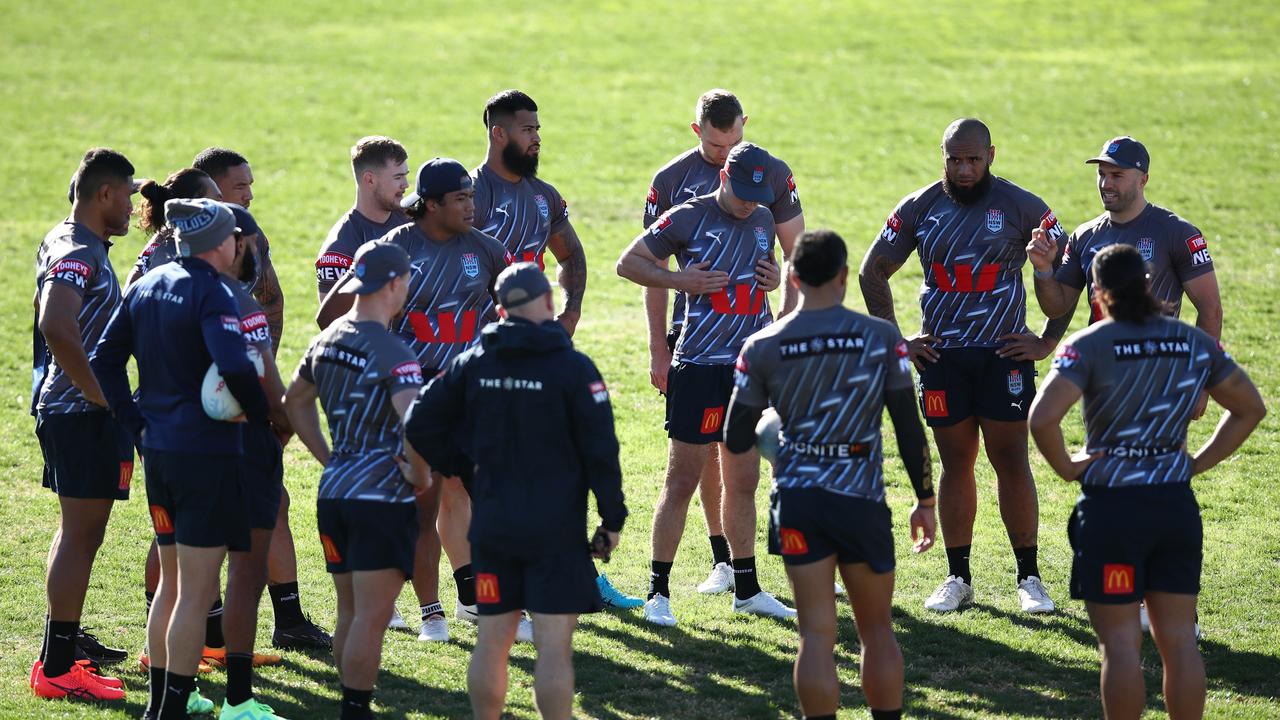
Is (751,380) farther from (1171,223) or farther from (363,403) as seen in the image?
(1171,223)

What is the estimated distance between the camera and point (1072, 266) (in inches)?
318

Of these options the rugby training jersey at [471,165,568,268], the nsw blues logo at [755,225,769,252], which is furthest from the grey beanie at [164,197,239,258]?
the nsw blues logo at [755,225,769,252]

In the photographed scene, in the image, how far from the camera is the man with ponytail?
5801mm

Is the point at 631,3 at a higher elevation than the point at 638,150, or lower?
higher

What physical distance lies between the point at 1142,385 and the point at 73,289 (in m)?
5.07

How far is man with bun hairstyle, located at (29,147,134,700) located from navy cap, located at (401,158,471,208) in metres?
1.50

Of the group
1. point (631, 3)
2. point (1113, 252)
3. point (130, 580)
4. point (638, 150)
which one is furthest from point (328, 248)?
point (631, 3)

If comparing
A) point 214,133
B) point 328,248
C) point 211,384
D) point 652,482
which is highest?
point 214,133

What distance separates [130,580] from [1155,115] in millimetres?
19172

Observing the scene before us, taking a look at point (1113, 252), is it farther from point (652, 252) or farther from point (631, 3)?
point (631, 3)

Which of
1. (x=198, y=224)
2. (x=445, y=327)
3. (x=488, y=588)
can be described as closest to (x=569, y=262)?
(x=445, y=327)

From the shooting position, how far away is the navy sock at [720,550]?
29.2ft

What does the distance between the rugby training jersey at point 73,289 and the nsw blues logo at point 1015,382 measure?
4.97 metres

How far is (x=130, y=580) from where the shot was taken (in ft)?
29.6
